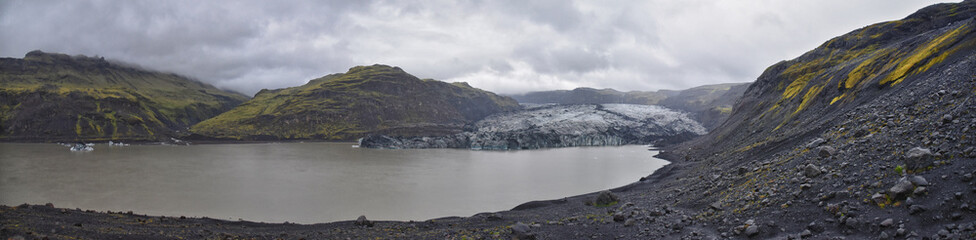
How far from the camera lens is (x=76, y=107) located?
90.4 metres

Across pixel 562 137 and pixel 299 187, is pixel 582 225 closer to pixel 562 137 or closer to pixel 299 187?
pixel 299 187

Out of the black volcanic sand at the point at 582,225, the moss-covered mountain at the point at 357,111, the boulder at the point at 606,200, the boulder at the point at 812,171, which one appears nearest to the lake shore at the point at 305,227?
the black volcanic sand at the point at 582,225

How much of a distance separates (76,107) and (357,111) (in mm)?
59603

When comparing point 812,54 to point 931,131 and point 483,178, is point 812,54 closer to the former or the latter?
point 483,178

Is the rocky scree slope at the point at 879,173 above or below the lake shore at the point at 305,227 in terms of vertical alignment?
above

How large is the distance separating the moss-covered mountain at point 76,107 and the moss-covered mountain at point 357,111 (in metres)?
A: 13.8

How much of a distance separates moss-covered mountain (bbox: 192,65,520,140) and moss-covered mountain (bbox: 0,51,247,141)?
13.8 meters

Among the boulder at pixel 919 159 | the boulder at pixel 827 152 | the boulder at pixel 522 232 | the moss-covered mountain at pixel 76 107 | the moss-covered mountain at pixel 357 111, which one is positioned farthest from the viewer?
the moss-covered mountain at pixel 357 111

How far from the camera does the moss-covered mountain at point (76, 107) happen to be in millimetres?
82312

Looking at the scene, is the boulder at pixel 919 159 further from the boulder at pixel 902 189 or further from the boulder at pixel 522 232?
the boulder at pixel 522 232

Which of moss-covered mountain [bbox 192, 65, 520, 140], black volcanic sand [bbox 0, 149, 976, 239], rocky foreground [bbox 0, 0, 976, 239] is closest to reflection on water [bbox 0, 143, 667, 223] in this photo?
black volcanic sand [bbox 0, 149, 976, 239]

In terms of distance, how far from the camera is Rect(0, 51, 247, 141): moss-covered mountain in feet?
270

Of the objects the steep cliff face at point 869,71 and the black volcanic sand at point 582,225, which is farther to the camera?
the steep cliff face at point 869,71

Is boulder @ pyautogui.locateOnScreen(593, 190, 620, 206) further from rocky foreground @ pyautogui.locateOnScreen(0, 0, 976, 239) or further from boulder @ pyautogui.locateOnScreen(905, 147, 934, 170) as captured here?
boulder @ pyautogui.locateOnScreen(905, 147, 934, 170)
